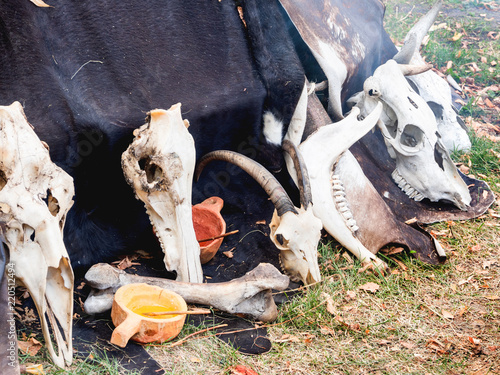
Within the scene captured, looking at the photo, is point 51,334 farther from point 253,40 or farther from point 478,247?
point 478,247

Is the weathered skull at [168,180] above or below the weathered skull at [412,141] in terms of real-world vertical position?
above

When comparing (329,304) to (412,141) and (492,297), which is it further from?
(412,141)

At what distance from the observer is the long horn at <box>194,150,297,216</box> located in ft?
8.73

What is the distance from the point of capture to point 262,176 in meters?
2.78

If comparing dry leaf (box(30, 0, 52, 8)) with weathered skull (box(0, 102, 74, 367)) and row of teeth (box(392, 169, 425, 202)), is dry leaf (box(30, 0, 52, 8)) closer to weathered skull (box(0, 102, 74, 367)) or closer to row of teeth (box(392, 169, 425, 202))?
weathered skull (box(0, 102, 74, 367))

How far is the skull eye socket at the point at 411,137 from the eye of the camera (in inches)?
140

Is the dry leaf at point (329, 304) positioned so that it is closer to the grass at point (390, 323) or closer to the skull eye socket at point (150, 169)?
the grass at point (390, 323)

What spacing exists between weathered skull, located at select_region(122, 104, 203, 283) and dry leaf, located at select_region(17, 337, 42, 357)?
2.38 feet

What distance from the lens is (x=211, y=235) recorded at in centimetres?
304

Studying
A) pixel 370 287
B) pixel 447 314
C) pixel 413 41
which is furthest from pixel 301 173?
pixel 413 41

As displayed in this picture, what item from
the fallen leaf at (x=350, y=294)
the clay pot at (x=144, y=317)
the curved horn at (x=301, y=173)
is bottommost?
the fallen leaf at (x=350, y=294)

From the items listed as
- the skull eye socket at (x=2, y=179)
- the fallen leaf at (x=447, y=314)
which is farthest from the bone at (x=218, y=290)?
the fallen leaf at (x=447, y=314)

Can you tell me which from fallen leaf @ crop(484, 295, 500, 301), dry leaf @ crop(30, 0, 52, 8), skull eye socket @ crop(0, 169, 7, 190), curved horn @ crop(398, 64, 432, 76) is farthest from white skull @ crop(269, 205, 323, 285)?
curved horn @ crop(398, 64, 432, 76)

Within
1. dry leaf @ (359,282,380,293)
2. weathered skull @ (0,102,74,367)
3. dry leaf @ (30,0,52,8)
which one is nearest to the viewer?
weathered skull @ (0,102,74,367)
